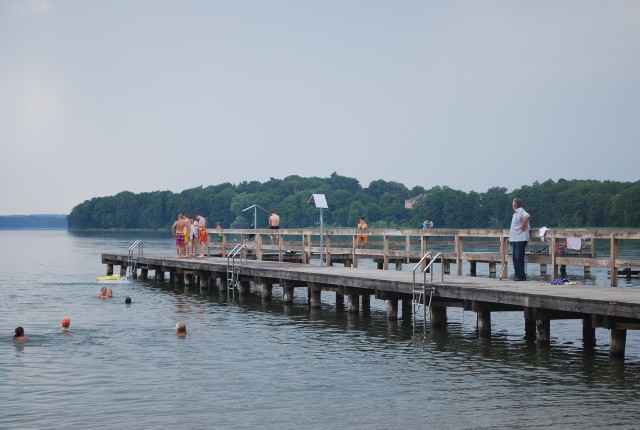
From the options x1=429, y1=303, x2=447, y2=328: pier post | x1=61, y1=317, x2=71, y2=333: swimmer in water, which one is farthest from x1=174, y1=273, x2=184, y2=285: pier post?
x1=429, y1=303, x2=447, y2=328: pier post

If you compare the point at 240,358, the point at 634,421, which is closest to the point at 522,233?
the point at 240,358

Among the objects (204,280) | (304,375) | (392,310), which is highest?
(204,280)

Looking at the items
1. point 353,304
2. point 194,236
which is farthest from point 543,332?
point 194,236

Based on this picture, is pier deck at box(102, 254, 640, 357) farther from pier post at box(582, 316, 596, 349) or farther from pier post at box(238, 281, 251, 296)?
pier post at box(238, 281, 251, 296)

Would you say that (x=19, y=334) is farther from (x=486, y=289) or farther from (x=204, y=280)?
(x=204, y=280)

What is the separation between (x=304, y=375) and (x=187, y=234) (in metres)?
21.3

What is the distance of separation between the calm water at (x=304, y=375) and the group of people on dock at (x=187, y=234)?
36.7ft

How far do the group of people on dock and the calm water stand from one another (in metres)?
11.2

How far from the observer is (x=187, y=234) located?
123 feet

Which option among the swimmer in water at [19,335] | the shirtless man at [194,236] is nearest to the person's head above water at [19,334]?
the swimmer in water at [19,335]

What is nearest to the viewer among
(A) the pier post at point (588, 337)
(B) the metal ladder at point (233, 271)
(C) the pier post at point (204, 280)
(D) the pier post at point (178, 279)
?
(A) the pier post at point (588, 337)

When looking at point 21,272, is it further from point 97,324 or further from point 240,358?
point 240,358

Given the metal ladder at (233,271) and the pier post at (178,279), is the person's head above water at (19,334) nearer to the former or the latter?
the metal ladder at (233,271)

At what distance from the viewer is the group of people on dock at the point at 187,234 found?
37.3 m
